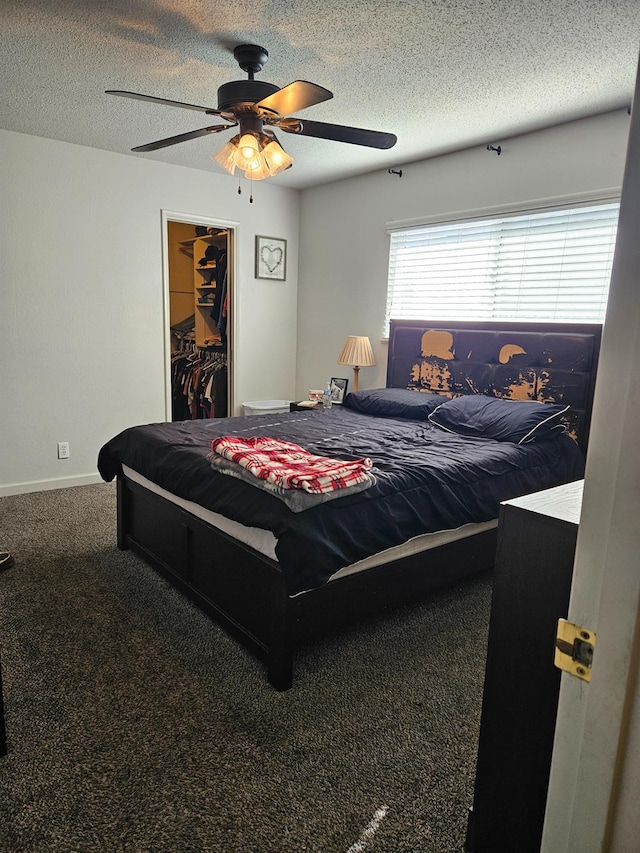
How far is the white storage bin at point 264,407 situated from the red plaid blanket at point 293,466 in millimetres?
2561

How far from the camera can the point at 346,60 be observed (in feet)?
8.79

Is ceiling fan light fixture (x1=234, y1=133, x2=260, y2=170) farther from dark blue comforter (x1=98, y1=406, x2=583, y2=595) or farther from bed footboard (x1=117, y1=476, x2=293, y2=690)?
bed footboard (x1=117, y1=476, x2=293, y2=690)

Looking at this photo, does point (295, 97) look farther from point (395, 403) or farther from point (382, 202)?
point (382, 202)

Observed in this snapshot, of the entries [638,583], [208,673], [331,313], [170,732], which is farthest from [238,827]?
[331,313]

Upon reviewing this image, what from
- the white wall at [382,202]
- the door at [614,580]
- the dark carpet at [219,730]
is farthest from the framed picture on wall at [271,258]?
the door at [614,580]

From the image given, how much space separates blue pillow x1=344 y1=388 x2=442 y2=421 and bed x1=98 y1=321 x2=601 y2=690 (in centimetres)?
1

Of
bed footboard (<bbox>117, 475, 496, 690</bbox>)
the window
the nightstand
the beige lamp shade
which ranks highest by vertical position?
the window

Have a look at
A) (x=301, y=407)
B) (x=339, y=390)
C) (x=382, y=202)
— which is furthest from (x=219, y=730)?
(x=382, y=202)

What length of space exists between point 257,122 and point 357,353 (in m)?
2.33

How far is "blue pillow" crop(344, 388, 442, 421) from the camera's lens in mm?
3807

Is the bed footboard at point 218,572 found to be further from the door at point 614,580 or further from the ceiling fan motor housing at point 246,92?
the ceiling fan motor housing at point 246,92

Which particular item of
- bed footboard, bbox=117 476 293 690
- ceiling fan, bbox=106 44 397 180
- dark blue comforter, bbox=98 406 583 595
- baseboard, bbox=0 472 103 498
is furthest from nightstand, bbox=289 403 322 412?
ceiling fan, bbox=106 44 397 180

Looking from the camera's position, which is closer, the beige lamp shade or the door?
the door

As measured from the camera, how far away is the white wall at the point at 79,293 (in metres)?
4.00
